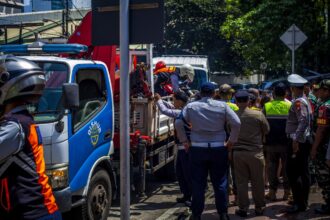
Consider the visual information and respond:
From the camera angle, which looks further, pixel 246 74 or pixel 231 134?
pixel 246 74

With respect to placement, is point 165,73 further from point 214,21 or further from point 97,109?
point 214,21

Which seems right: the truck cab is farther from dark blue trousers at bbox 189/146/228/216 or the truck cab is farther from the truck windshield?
dark blue trousers at bbox 189/146/228/216

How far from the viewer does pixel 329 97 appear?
673 centimetres

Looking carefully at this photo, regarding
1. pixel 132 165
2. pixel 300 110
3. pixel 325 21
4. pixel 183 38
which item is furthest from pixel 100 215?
pixel 183 38

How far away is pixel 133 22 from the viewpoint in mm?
5773

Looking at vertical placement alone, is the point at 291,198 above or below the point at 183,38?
below

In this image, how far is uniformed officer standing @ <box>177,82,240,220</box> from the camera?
247 inches

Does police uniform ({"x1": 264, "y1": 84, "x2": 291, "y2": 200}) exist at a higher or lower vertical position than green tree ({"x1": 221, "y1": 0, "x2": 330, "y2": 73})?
lower

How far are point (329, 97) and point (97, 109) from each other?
3.07 metres

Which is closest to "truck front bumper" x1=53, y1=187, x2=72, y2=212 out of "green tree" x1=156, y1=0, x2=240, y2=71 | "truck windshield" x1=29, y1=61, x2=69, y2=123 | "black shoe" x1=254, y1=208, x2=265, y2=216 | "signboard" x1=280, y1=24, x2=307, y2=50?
"truck windshield" x1=29, y1=61, x2=69, y2=123

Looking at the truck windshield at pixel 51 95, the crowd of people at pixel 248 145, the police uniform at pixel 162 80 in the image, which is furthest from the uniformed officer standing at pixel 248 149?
the police uniform at pixel 162 80

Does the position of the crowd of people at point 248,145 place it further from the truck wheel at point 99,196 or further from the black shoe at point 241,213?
the truck wheel at point 99,196

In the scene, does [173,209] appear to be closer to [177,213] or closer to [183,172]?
[177,213]

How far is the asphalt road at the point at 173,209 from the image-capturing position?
7.14 m
